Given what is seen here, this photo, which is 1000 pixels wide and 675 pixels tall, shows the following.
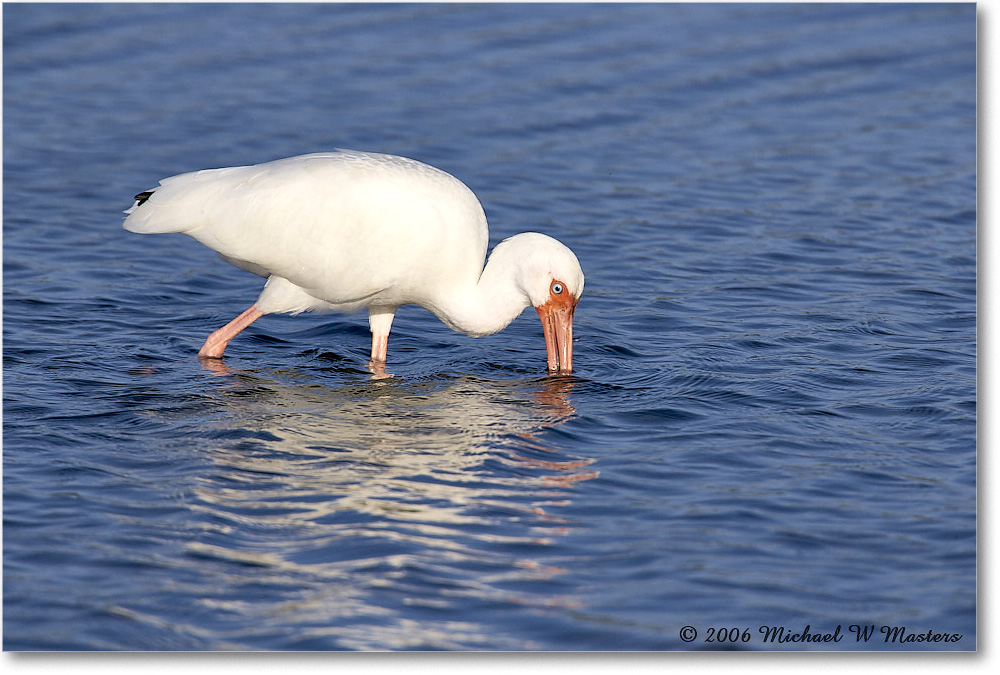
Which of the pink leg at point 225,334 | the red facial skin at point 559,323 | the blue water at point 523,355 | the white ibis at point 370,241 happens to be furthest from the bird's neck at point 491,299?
the pink leg at point 225,334

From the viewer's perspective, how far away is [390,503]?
21.0 ft

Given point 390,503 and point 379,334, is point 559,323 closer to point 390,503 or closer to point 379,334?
point 379,334

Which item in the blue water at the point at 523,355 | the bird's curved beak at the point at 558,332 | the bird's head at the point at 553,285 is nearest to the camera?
the blue water at the point at 523,355

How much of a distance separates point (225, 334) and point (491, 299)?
1758mm

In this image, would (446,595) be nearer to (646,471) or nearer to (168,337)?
(646,471)

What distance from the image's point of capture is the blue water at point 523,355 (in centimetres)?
564

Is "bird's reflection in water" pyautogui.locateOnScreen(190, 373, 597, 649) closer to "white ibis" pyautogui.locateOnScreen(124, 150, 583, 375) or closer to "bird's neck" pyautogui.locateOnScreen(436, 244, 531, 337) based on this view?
"bird's neck" pyautogui.locateOnScreen(436, 244, 531, 337)

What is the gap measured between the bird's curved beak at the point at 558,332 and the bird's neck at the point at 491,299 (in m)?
0.17

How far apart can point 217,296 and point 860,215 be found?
218 inches

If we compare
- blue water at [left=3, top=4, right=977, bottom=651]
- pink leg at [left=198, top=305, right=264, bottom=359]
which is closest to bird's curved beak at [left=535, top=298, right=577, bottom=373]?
blue water at [left=3, top=4, right=977, bottom=651]

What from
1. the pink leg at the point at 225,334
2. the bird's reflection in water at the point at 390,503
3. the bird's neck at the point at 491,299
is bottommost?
the bird's reflection in water at the point at 390,503

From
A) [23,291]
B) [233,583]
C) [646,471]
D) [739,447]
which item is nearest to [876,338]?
[739,447]

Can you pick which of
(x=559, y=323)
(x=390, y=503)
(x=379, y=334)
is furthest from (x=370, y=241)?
(x=390, y=503)

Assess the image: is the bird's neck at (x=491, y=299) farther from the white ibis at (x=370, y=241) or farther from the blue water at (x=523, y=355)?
the blue water at (x=523, y=355)
